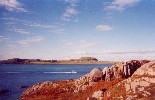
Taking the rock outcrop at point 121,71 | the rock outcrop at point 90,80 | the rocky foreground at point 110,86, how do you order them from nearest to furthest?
the rocky foreground at point 110,86
the rock outcrop at point 121,71
the rock outcrop at point 90,80

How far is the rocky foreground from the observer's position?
120ft

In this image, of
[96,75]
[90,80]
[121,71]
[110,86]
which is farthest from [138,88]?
[90,80]

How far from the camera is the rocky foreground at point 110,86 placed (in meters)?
36.7

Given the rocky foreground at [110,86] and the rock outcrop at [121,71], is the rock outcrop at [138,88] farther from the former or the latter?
the rock outcrop at [121,71]

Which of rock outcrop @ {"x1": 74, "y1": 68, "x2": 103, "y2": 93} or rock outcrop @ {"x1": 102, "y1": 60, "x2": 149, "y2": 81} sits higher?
rock outcrop @ {"x1": 102, "y1": 60, "x2": 149, "y2": 81}

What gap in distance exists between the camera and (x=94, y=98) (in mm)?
40750

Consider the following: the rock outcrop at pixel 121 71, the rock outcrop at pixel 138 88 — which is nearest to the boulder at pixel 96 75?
the rock outcrop at pixel 121 71

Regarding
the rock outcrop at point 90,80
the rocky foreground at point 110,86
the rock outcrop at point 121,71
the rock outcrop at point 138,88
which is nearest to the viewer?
the rock outcrop at point 138,88

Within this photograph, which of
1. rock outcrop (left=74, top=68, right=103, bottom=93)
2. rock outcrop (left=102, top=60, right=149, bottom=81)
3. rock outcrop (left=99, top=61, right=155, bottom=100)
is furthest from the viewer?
rock outcrop (left=74, top=68, right=103, bottom=93)

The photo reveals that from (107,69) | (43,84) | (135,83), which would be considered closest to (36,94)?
(43,84)

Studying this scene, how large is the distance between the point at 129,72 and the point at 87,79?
916 cm

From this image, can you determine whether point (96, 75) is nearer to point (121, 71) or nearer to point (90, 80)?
point (90, 80)

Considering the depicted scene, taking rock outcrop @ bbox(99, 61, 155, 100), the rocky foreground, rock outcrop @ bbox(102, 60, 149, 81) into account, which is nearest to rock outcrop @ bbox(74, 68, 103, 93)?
the rocky foreground

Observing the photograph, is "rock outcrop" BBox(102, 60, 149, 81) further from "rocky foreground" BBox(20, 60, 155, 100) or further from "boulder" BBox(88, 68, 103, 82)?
"boulder" BBox(88, 68, 103, 82)
